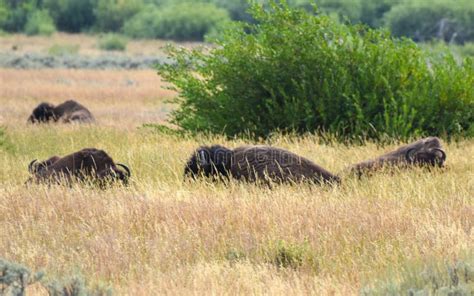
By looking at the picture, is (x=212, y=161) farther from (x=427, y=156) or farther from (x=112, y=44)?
(x=112, y=44)

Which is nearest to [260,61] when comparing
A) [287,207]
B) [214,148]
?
[214,148]

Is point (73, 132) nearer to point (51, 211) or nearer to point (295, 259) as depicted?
point (51, 211)

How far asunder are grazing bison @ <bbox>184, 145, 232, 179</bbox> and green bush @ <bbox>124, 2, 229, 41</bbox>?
3284 inches

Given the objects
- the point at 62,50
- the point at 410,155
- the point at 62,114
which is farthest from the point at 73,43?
the point at 410,155

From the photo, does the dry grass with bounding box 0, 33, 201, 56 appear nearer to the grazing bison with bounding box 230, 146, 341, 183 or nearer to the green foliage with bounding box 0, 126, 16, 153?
the green foliage with bounding box 0, 126, 16, 153

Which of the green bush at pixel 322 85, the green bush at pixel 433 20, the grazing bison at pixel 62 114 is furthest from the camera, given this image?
the green bush at pixel 433 20

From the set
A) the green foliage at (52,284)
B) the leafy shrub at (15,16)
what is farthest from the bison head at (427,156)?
the leafy shrub at (15,16)

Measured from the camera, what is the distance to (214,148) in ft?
36.7

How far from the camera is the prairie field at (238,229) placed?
22.8ft

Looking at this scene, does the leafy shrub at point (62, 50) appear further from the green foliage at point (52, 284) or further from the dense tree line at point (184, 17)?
the green foliage at point (52, 284)

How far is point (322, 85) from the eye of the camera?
Result: 54.3ft

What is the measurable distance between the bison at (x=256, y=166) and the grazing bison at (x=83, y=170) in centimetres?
86

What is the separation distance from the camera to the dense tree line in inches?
3440

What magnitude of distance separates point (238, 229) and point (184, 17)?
3593 inches
